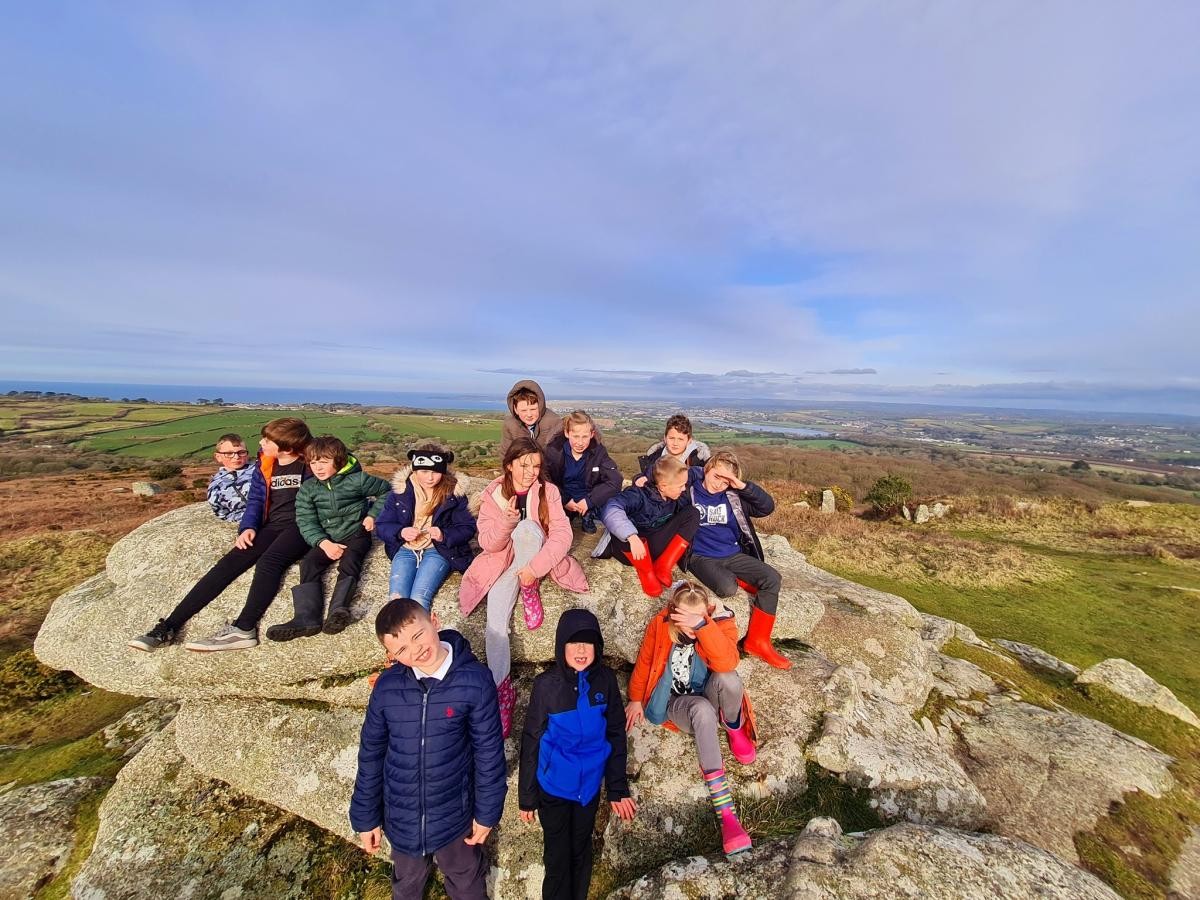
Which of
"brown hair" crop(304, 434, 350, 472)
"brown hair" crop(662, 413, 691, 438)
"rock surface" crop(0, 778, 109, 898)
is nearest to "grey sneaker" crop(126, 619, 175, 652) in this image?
"rock surface" crop(0, 778, 109, 898)

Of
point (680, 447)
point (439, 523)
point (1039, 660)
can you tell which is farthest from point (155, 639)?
point (1039, 660)

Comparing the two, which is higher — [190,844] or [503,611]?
[503,611]

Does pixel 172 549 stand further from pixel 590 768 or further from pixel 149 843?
pixel 590 768

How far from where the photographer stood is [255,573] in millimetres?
6188

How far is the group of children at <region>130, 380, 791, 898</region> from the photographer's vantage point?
407 centimetres

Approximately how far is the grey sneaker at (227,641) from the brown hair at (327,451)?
2.48m

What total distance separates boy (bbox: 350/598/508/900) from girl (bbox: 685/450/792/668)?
150 inches

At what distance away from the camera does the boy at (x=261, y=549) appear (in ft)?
19.6

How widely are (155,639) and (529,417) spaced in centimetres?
611

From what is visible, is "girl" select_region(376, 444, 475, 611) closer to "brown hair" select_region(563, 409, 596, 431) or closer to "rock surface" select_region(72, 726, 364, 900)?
"brown hair" select_region(563, 409, 596, 431)

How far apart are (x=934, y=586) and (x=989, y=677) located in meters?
7.47

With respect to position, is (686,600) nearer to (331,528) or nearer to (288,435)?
(331,528)

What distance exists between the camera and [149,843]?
5.21 metres

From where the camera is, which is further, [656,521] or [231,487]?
[231,487]
